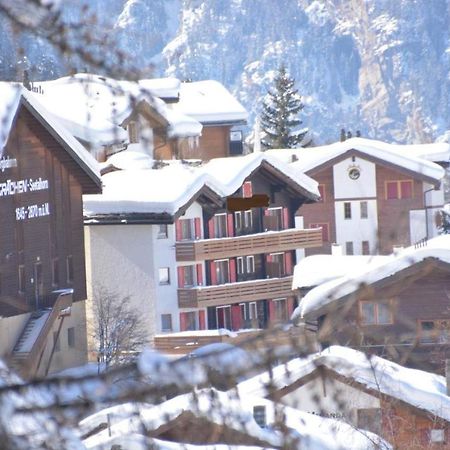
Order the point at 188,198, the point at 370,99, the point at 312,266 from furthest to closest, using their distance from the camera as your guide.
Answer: the point at 370,99 < the point at 188,198 < the point at 312,266

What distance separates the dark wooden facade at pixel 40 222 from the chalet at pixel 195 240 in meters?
2.75

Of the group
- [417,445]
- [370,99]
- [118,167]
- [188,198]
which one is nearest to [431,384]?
[417,445]

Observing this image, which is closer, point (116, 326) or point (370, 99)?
point (116, 326)

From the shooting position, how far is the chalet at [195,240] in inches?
1297

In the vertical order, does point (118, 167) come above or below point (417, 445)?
above

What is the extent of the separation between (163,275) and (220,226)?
1.85 metres

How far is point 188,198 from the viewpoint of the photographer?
32.4 metres

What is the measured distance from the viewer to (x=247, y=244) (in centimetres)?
3538

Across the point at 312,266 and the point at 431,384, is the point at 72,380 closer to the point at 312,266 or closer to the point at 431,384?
the point at 431,384

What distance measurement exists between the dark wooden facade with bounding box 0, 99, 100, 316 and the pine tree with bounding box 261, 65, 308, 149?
2731 centimetres

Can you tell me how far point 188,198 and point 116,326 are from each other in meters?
5.36

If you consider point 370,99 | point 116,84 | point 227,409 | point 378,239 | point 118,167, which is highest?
point 370,99

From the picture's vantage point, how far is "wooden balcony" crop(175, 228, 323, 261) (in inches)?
1344

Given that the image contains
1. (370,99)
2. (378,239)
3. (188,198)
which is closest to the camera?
(378,239)
